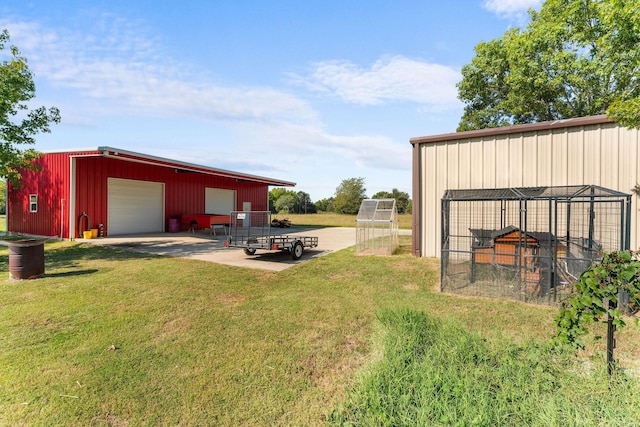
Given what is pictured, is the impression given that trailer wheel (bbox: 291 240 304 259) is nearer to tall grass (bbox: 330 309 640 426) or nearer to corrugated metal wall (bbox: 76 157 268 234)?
tall grass (bbox: 330 309 640 426)

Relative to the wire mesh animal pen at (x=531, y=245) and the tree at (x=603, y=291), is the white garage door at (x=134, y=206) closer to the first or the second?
the wire mesh animal pen at (x=531, y=245)

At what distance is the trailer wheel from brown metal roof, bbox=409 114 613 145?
495cm

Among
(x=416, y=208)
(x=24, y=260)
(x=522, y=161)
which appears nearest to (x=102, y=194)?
(x=24, y=260)

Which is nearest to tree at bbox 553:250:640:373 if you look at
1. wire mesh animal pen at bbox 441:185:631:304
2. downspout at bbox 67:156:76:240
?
wire mesh animal pen at bbox 441:185:631:304

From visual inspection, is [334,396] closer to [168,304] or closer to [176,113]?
[168,304]

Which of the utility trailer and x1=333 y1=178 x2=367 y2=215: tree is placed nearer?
the utility trailer

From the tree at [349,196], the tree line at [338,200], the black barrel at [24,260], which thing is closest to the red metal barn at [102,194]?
the black barrel at [24,260]

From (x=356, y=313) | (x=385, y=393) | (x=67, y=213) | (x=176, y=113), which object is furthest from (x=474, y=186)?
(x=67, y=213)

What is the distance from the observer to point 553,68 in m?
16.9

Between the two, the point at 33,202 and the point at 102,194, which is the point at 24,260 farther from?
the point at 33,202

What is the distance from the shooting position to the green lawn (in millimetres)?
2371

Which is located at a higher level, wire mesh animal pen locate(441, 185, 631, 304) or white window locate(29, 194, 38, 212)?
white window locate(29, 194, 38, 212)

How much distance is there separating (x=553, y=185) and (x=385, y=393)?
311 inches

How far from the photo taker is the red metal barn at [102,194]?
43.3 feet
